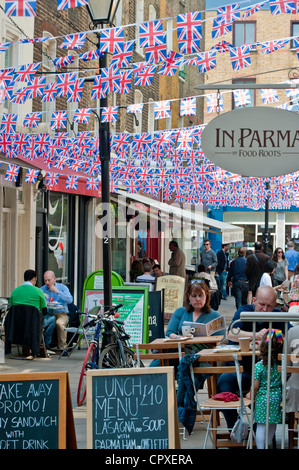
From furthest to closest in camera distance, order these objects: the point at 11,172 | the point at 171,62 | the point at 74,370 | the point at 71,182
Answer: the point at 71,182, the point at 11,172, the point at 74,370, the point at 171,62

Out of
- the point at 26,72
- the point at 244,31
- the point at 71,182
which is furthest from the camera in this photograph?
the point at 244,31

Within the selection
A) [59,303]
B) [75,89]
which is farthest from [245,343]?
[59,303]

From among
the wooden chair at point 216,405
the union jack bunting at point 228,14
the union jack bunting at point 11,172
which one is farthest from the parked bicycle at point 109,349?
the union jack bunting at point 11,172

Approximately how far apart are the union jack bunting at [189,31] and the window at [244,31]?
130 ft

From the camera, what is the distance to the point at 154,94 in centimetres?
3136

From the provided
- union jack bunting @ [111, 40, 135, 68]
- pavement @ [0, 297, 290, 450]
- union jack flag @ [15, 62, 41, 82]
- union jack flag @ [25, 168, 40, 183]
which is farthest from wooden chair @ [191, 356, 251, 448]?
union jack flag @ [25, 168, 40, 183]

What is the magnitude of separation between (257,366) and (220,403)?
52cm

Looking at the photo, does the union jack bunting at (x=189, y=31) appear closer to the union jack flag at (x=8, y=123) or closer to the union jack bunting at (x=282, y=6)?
the union jack bunting at (x=282, y=6)

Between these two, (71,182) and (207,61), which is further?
(71,182)

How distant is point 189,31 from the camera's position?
27.9ft

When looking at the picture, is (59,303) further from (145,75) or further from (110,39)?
(110,39)

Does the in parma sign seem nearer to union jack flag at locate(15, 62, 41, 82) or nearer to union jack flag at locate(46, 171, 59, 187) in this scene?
union jack flag at locate(15, 62, 41, 82)

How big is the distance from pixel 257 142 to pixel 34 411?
3.05 metres

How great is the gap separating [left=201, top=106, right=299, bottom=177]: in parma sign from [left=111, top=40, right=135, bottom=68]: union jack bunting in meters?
2.50
